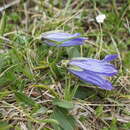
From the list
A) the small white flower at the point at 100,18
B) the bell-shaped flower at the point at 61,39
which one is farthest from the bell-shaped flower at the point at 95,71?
the small white flower at the point at 100,18

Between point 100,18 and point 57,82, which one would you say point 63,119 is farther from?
point 100,18

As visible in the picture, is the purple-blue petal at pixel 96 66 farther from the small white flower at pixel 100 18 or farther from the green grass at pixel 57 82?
the small white flower at pixel 100 18

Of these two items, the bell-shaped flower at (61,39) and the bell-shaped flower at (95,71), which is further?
the bell-shaped flower at (61,39)

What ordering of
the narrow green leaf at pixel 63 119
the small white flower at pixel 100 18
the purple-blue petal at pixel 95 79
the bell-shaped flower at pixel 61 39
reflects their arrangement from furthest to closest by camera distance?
the small white flower at pixel 100 18, the bell-shaped flower at pixel 61 39, the purple-blue petal at pixel 95 79, the narrow green leaf at pixel 63 119

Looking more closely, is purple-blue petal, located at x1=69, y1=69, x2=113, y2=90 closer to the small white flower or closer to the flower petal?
the flower petal

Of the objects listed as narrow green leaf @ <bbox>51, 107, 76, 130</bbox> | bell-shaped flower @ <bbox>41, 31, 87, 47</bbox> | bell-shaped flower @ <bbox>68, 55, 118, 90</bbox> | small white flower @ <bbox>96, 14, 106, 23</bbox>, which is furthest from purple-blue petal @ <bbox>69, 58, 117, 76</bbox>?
small white flower @ <bbox>96, 14, 106, 23</bbox>

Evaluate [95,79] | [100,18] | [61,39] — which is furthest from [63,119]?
[100,18]
